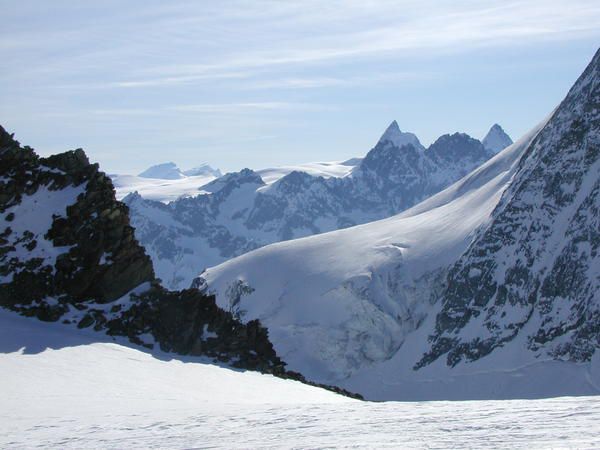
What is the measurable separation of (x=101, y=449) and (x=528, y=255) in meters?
151

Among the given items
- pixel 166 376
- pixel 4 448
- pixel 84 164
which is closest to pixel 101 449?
pixel 4 448

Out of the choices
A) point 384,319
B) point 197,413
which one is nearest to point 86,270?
point 197,413

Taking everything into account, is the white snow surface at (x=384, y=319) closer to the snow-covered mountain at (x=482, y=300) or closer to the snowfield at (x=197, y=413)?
the snow-covered mountain at (x=482, y=300)

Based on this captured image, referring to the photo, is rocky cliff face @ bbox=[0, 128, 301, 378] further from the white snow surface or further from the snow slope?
the snow slope

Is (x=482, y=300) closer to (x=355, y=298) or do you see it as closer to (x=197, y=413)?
(x=355, y=298)

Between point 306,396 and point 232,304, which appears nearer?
point 306,396

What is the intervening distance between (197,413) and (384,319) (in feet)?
459

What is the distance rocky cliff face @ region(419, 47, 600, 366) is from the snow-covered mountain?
0.72 feet

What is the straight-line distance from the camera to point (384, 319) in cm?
16450

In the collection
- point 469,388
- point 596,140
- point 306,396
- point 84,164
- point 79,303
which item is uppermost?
point 596,140

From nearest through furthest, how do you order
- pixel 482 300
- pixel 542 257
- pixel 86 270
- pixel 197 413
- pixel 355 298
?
pixel 197 413 < pixel 86 270 < pixel 542 257 < pixel 482 300 < pixel 355 298

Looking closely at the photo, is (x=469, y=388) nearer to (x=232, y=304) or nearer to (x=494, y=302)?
(x=494, y=302)

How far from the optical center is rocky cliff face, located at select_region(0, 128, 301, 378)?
45.3m

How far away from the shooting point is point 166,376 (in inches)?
1505
